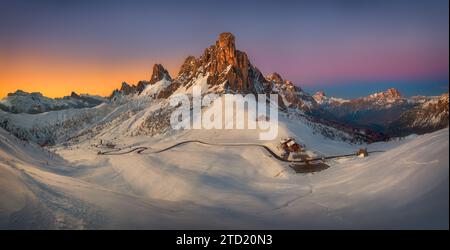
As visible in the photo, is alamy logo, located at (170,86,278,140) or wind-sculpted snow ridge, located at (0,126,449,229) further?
alamy logo, located at (170,86,278,140)

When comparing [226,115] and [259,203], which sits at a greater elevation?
[226,115]

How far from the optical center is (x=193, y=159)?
71.9m

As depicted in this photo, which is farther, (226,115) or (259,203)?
(226,115)

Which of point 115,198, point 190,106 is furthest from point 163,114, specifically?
point 115,198

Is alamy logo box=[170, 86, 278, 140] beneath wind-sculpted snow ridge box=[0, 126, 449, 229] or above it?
above

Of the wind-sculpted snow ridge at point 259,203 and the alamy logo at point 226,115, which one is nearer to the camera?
the wind-sculpted snow ridge at point 259,203

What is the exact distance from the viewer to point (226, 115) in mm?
144125

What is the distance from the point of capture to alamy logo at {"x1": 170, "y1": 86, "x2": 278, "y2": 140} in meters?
122

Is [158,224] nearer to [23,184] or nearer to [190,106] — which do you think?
[23,184]

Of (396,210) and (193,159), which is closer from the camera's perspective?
(396,210)

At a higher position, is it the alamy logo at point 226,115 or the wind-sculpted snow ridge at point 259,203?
the alamy logo at point 226,115

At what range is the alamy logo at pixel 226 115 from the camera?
4784 inches
